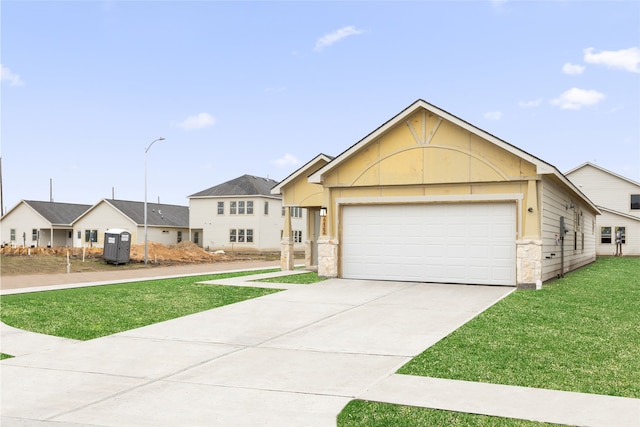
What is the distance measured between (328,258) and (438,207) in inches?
176

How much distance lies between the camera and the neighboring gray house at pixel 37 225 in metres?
67.2

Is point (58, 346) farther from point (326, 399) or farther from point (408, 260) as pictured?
point (408, 260)

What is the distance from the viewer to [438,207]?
68.5 feet

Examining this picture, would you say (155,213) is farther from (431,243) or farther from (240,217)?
(431,243)

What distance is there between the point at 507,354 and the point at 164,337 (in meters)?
6.31

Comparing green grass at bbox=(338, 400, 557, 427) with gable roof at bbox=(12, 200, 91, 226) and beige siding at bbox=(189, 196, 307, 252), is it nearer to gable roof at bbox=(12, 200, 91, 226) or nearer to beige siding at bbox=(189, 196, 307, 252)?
beige siding at bbox=(189, 196, 307, 252)

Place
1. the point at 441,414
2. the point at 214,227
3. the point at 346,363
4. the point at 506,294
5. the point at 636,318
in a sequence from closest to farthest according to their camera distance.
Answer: the point at 441,414, the point at 346,363, the point at 636,318, the point at 506,294, the point at 214,227

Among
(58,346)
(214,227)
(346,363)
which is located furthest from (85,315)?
(214,227)

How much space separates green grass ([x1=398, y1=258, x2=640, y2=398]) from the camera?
8.34 metres

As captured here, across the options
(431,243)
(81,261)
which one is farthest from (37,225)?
(431,243)

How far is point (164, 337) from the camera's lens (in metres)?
11.6

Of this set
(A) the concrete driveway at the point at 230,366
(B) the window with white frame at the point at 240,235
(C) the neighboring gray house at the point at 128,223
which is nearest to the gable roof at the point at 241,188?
(B) the window with white frame at the point at 240,235

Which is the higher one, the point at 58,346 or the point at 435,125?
the point at 435,125

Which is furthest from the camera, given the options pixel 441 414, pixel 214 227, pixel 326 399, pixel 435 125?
pixel 214 227
